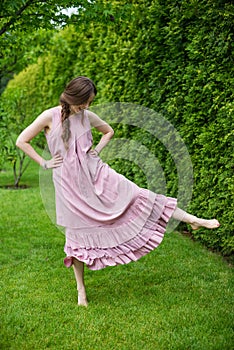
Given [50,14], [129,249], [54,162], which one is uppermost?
[50,14]

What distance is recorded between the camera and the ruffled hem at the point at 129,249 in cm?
407

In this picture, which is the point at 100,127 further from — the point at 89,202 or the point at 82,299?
the point at 82,299

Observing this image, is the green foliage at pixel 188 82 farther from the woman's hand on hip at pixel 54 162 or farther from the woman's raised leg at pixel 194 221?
the woman's hand on hip at pixel 54 162

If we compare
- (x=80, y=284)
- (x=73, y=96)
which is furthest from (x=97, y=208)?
(x=73, y=96)

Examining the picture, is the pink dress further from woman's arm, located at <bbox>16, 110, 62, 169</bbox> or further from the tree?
the tree

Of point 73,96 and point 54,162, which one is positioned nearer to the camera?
point 73,96

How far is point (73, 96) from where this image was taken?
3.98 meters

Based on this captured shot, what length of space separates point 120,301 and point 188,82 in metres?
2.38

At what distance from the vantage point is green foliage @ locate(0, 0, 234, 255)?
5020 mm

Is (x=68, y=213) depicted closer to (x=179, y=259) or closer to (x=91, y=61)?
(x=179, y=259)

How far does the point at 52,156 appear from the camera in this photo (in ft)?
13.7

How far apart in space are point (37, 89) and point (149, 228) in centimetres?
1063

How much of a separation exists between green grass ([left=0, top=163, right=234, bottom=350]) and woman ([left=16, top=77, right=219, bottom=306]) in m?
0.33

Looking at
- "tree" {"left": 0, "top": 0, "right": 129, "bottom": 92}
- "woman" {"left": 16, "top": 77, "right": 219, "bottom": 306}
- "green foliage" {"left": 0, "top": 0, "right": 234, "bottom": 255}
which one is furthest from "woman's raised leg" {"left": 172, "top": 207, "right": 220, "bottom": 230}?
"tree" {"left": 0, "top": 0, "right": 129, "bottom": 92}
